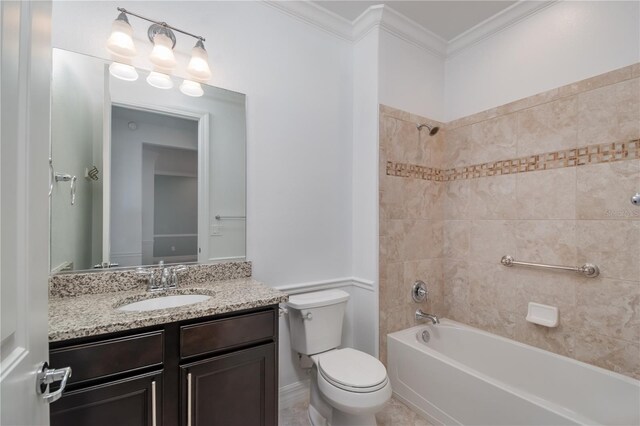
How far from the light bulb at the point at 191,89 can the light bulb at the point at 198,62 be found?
0.16ft

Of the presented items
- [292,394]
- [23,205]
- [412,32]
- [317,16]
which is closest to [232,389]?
[292,394]

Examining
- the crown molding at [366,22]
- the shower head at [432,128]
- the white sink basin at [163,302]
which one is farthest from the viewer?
the shower head at [432,128]

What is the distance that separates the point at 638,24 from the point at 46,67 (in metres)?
2.58

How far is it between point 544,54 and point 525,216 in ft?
3.51

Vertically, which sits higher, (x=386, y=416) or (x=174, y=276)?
(x=174, y=276)

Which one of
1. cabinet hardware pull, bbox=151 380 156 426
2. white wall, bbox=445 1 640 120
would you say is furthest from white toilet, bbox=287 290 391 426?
white wall, bbox=445 1 640 120

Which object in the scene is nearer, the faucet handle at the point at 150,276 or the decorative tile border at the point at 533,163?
the faucet handle at the point at 150,276

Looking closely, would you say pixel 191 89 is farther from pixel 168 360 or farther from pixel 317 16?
pixel 168 360

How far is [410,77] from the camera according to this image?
2.31m

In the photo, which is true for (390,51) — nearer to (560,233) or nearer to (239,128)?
(239,128)

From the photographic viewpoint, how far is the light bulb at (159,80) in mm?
1572

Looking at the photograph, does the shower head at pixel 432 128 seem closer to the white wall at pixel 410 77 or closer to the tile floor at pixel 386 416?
the white wall at pixel 410 77

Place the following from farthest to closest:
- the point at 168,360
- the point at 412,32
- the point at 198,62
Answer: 1. the point at 412,32
2. the point at 198,62
3. the point at 168,360

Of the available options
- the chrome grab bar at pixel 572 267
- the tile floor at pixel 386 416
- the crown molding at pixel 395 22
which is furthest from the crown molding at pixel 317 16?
the tile floor at pixel 386 416
